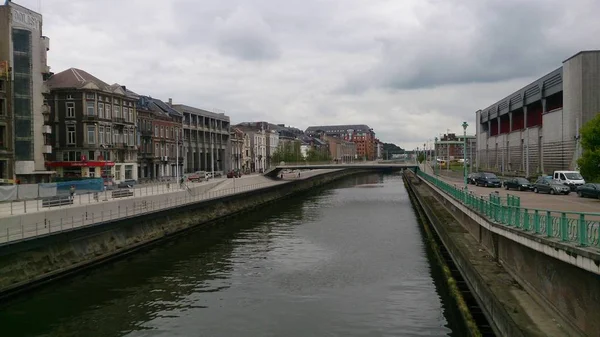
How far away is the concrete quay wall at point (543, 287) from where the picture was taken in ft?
42.9

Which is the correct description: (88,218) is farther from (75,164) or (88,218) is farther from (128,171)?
(128,171)

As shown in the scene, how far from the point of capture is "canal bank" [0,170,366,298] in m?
24.5

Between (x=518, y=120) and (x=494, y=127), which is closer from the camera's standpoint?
(x=518, y=120)

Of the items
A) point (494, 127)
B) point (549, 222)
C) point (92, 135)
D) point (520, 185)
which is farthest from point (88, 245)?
point (494, 127)

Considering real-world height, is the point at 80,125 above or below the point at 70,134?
above

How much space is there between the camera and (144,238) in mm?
38469

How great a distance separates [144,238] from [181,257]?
5.57 metres

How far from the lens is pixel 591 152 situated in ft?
136

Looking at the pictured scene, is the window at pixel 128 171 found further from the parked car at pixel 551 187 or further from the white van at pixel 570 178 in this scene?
the white van at pixel 570 178

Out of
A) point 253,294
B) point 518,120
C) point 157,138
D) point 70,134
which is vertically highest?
point 518,120

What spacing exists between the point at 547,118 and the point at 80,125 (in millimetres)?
59194

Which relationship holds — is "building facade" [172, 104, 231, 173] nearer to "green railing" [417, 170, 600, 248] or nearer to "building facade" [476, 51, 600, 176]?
"building facade" [476, 51, 600, 176]

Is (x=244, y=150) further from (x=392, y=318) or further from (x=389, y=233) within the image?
(x=392, y=318)

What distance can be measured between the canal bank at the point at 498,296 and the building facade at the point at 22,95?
134 ft
